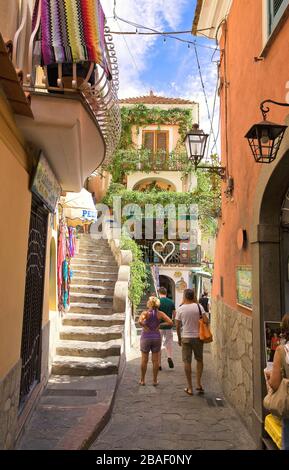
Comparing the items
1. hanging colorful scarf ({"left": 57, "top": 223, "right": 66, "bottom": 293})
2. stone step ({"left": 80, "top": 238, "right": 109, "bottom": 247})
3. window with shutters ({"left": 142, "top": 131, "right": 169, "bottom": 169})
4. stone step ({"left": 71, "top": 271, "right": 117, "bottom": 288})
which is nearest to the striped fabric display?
hanging colorful scarf ({"left": 57, "top": 223, "right": 66, "bottom": 293})

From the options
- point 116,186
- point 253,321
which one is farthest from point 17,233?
point 116,186

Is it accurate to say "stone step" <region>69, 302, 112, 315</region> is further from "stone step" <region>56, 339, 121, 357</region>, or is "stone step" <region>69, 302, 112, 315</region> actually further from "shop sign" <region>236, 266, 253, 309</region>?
"shop sign" <region>236, 266, 253, 309</region>

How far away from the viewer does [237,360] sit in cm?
607

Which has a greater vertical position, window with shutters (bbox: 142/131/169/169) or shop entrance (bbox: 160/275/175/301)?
window with shutters (bbox: 142/131/169/169)

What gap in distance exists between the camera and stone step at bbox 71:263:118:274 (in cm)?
1198

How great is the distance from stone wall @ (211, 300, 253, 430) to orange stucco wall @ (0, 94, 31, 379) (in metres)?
3.12

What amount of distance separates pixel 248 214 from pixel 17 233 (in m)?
3.28

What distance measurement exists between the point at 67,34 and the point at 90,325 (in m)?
6.65

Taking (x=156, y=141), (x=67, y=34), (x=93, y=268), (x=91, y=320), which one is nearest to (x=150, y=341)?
(x=91, y=320)

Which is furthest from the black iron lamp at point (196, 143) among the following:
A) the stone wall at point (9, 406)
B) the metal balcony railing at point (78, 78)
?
the stone wall at point (9, 406)

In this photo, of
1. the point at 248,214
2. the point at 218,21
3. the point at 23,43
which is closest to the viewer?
the point at 23,43

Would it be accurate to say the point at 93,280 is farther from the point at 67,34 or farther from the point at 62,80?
the point at 67,34

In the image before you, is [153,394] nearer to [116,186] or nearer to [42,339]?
[42,339]
